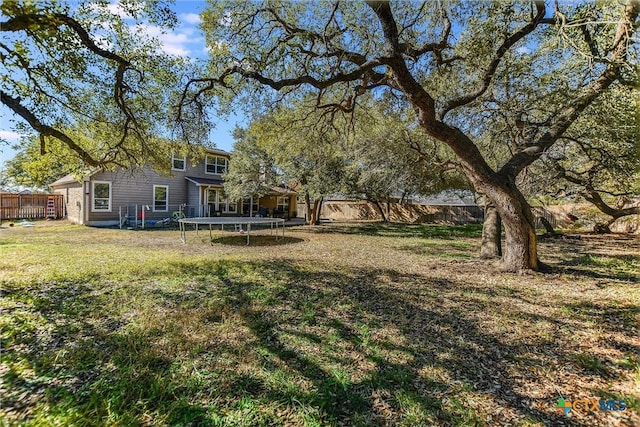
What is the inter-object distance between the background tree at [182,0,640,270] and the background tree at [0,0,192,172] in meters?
0.91

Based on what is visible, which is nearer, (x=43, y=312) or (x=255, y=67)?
(x=43, y=312)

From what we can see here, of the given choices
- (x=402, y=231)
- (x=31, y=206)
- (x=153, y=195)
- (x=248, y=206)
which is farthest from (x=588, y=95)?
(x=31, y=206)

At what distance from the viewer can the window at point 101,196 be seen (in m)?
14.6

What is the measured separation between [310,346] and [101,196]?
16285 mm

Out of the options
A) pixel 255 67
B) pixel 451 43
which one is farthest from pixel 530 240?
pixel 255 67

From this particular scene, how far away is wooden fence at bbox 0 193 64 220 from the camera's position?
16766mm

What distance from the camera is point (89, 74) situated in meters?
5.74

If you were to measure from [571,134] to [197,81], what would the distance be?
898 cm

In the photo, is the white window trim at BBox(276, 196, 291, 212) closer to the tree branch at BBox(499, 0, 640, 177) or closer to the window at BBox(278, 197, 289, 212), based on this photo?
the window at BBox(278, 197, 289, 212)

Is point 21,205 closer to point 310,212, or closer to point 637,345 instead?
point 310,212

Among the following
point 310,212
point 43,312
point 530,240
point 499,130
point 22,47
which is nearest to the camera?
point 43,312

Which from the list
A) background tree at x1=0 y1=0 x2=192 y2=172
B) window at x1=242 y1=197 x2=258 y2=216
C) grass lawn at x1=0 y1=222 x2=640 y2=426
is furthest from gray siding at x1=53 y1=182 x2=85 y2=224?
grass lawn at x1=0 y1=222 x2=640 y2=426

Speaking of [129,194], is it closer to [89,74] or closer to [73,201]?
[73,201]

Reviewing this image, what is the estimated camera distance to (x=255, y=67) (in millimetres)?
5746
